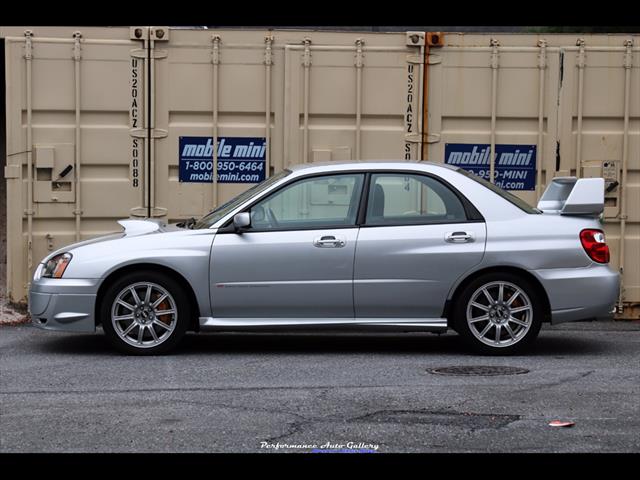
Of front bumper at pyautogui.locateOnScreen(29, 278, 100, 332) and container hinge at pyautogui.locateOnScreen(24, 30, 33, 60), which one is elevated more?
container hinge at pyautogui.locateOnScreen(24, 30, 33, 60)

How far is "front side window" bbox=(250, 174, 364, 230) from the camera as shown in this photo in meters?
9.07

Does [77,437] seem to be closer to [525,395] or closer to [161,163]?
[525,395]

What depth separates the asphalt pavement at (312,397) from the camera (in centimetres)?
611

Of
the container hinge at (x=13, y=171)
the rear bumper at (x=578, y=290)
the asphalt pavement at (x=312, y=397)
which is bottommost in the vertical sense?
the asphalt pavement at (x=312, y=397)

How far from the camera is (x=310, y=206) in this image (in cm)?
A: 905

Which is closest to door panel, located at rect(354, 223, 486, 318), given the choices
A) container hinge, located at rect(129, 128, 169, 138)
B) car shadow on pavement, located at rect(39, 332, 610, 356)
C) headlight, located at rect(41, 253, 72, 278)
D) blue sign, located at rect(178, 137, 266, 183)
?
car shadow on pavement, located at rect(39, 332, 610, 356)

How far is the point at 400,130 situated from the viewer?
1163cm

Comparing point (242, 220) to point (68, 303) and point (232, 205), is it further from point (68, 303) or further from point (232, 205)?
point (68, 303)

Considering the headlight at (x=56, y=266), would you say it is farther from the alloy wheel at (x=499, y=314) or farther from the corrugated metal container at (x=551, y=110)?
the corrugated metal container at (x=551, y=110)

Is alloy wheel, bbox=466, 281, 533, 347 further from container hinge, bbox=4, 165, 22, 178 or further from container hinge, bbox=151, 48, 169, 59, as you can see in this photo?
container hinge, bbox=4, 165, 22, 178

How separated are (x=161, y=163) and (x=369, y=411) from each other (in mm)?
5384

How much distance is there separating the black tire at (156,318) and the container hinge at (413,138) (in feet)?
11.6

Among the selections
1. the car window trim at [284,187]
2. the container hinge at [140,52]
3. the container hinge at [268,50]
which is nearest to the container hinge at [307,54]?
the container hinge at [268,50]

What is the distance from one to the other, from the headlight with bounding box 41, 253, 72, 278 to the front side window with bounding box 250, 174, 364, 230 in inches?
59.8
